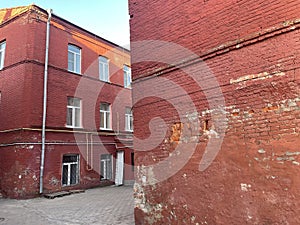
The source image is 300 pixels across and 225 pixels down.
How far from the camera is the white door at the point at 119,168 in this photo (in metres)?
14.6

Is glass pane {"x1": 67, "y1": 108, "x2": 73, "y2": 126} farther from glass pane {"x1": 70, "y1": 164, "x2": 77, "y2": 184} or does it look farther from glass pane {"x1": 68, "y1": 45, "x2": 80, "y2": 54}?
glass pane {"x1": 68, "y1": 45, "x2": 80, "y2": 54}

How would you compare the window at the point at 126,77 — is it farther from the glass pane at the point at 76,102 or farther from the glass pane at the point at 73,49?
the glass pane at the point at 76,102

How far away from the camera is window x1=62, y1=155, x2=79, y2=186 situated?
39.0ft

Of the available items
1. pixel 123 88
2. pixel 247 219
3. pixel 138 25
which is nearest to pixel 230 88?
pixel 247 219

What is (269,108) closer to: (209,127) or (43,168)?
(209,127)

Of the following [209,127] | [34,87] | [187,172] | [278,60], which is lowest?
[187,172]

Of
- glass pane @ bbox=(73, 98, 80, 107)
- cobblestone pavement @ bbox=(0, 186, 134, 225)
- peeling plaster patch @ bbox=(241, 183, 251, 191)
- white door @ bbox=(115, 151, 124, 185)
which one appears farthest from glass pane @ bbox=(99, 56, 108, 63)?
peeling plaster patch @ bbox=(241, 183, 251, 191)

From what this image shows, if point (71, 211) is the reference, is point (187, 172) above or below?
above

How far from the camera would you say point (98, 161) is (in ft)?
44.8

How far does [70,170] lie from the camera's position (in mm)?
12164

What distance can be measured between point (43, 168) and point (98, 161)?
3372 millimetres

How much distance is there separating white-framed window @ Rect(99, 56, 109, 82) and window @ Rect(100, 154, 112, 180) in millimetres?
4673

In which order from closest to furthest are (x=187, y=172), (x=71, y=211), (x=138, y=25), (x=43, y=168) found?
(x=187, y=172)
(x=138, y=25)
(x=71, y=211)
(x=43, y=168)

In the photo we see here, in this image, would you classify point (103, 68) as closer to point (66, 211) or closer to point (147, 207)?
point (66, 211)
